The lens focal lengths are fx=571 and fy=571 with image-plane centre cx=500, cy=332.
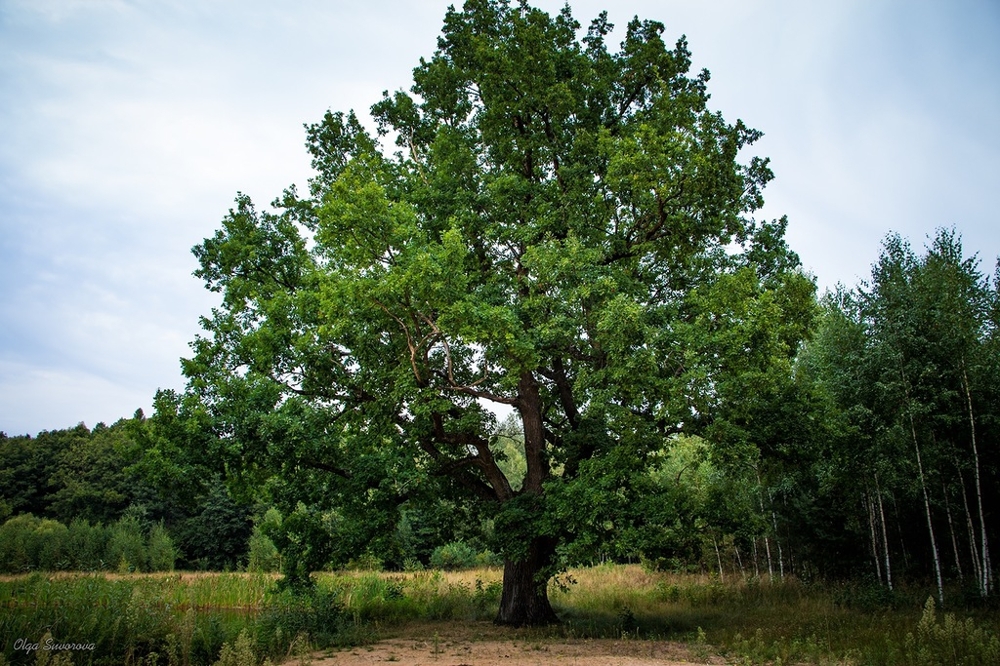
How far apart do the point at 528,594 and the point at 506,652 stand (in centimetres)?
365

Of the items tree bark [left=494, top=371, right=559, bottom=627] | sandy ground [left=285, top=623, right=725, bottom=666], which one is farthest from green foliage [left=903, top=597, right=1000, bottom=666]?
tree bark [left=494, top=371, right=559, bottom=627]

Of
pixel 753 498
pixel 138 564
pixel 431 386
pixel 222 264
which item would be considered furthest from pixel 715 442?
pixel 138 564

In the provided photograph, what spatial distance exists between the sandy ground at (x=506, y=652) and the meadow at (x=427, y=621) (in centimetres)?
27

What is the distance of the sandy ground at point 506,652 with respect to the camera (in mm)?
8625

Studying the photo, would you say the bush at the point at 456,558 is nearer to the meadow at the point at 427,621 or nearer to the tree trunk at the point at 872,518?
the meadow at the point at 427,621

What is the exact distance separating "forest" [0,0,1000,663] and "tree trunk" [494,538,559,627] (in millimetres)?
52

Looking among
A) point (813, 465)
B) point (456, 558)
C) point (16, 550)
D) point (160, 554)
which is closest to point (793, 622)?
point (813, 465)

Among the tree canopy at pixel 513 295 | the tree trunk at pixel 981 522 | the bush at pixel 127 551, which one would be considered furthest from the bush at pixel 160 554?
the tree trunk at pixel 981 522

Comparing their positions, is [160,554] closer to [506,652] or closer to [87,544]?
[87,544]

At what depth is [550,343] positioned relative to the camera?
11.0m

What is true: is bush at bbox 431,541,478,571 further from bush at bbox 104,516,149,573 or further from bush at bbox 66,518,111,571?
bush at bbox 66,518,111,571

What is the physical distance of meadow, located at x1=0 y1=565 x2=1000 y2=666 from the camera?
811cm

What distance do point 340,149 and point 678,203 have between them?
8.49 metres

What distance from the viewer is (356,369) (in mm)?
12227
